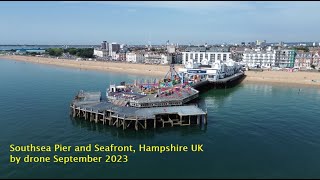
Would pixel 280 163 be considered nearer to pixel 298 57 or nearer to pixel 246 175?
pixel 246 175

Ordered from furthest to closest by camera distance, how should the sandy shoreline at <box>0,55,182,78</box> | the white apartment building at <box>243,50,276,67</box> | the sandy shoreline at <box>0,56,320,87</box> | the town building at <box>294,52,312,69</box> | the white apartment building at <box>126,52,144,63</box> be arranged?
the white apartment building at <box>126,52,144,63</box> < the white apartment building at <box>243,50,276,67</box> < the town building at <box>294,52,312,69</box> < the sandy shoreline at <box>0,55,182,78</box> < the sandy shoreline at <box>0,56,320,87</box>

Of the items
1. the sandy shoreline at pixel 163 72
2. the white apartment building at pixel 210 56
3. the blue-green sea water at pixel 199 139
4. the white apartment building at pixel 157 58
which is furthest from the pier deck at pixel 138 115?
the white apartment building at pixel 157 58

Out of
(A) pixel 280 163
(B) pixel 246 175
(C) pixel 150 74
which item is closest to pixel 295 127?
(A) pixel 280 163

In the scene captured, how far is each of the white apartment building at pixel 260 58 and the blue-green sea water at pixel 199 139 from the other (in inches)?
2897

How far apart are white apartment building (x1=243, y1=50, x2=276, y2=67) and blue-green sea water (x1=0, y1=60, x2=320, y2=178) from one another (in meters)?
73.6

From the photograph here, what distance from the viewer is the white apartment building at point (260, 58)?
144 m

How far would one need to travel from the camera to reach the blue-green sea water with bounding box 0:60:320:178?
112 ft

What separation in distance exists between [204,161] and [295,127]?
23009mm

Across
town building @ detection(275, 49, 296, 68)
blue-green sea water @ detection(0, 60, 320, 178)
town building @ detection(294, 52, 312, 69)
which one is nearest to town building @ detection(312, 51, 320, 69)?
town building @ detection(294, 52, 312, 69)

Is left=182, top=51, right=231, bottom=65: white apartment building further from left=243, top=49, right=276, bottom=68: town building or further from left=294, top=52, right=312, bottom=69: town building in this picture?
left=294, top=52, right=312, bottom=69: town building

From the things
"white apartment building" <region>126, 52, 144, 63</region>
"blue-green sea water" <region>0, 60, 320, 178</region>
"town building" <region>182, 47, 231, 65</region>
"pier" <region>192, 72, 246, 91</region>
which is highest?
"town building" <region>182, 47, 231, 65</region>

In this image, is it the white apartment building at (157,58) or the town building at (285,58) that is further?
the white apartment building at (157,58)

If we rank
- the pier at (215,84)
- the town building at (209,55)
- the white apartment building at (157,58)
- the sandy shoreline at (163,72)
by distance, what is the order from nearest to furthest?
1. the pier at (215,84)
2. the sandy shoreline at (163,72)
3. the town building at (209,55)
4. the white apartment building at (157,58)

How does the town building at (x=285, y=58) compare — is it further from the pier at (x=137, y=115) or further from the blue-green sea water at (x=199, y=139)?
the pier at (x=137, y=115)
